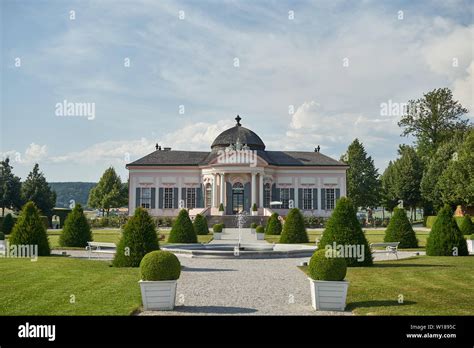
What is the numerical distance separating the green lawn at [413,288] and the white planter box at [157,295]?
3397mm

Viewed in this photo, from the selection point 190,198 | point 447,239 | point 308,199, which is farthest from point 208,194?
point 447,239

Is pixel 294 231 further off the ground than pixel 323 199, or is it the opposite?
pixel 323 199

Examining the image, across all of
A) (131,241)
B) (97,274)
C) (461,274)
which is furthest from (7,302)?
(461,274)

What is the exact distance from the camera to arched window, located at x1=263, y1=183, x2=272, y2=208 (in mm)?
52875

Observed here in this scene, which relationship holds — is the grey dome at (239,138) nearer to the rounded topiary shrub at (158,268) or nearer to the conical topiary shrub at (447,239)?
the conical topiary shrub at (447,239)

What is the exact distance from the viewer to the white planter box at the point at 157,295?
29.7ft

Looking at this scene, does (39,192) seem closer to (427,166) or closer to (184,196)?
(184,196)

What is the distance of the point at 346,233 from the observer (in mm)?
14102

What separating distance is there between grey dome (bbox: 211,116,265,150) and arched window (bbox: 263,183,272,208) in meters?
5.00

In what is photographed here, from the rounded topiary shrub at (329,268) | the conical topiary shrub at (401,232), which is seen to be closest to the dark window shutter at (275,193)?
the conical topiary shrub at (401,232)

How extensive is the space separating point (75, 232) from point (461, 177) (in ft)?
107

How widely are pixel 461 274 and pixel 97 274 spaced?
32.1 feet
